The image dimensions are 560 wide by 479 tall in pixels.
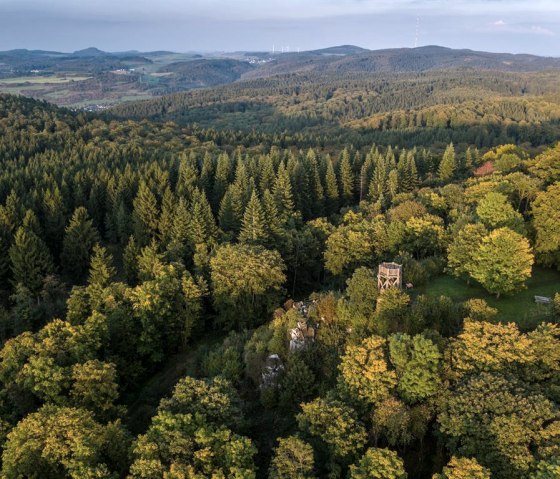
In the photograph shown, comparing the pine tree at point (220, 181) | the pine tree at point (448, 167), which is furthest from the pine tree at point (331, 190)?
the pine tree at point (448, 167)

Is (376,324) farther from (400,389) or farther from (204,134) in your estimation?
(204,134)

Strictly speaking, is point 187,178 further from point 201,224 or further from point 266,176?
point 201,224

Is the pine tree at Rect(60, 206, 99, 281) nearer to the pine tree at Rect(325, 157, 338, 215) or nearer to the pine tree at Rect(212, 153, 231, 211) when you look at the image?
the pine tree at Rect(212, 153, 231, 211)

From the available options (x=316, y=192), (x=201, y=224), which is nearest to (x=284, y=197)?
(x=316, y=192)

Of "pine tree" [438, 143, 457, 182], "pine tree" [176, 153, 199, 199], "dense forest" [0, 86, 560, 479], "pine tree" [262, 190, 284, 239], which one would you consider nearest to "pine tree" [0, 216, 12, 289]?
"dense forest" [0, 86, 560, 479]

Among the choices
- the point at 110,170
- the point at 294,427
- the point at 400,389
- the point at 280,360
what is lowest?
the point at 294,427

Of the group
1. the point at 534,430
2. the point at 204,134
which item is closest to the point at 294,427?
the point at 534,430

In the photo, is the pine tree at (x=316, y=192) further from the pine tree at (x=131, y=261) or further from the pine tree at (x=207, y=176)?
the pine tree at (x=131, y=261)
